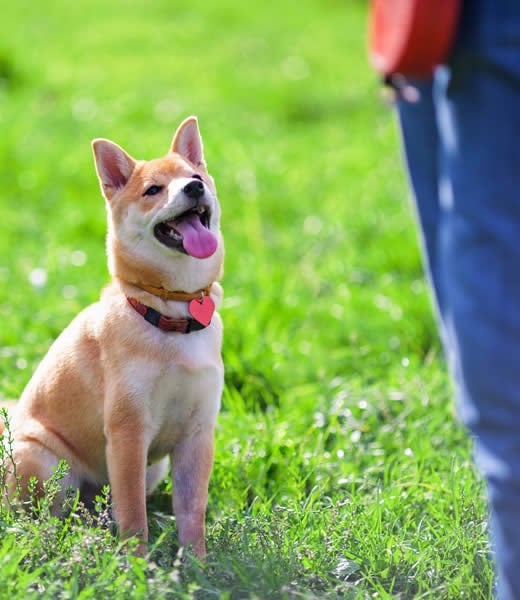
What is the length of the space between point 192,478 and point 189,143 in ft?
3.47

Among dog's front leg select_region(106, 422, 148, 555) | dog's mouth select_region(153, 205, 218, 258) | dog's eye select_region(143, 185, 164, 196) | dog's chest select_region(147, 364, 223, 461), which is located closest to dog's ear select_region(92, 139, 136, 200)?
dog's eye select_region(143, 185, 164, 196)

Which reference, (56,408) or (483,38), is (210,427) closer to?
(56,408)

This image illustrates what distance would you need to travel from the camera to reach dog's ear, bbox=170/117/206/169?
317 cm

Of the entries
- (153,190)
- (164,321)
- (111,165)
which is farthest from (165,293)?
(111,165)

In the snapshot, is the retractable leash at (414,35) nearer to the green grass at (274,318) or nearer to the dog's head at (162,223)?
the dog's head at (162,223)

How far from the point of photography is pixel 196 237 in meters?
2.88

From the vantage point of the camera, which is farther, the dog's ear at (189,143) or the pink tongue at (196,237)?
the dog's ear at (189,143)

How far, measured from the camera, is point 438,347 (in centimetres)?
461

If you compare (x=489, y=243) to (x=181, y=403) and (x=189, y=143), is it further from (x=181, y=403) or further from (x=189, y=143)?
(x=189, y=143)

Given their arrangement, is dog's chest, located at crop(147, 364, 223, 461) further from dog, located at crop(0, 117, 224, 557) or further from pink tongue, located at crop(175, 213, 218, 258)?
pink tongue, located at crop(175, 213, 218, 258)

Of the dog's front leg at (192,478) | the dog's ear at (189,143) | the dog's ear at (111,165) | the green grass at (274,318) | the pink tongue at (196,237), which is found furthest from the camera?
the dog's ear at (189,143)

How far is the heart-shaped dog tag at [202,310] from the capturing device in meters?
2.94

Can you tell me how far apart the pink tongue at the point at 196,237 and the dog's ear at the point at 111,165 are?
0.96 ft

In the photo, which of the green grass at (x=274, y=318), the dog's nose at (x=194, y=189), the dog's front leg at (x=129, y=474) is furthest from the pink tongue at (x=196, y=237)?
the green grass at (x=274, y=318)
